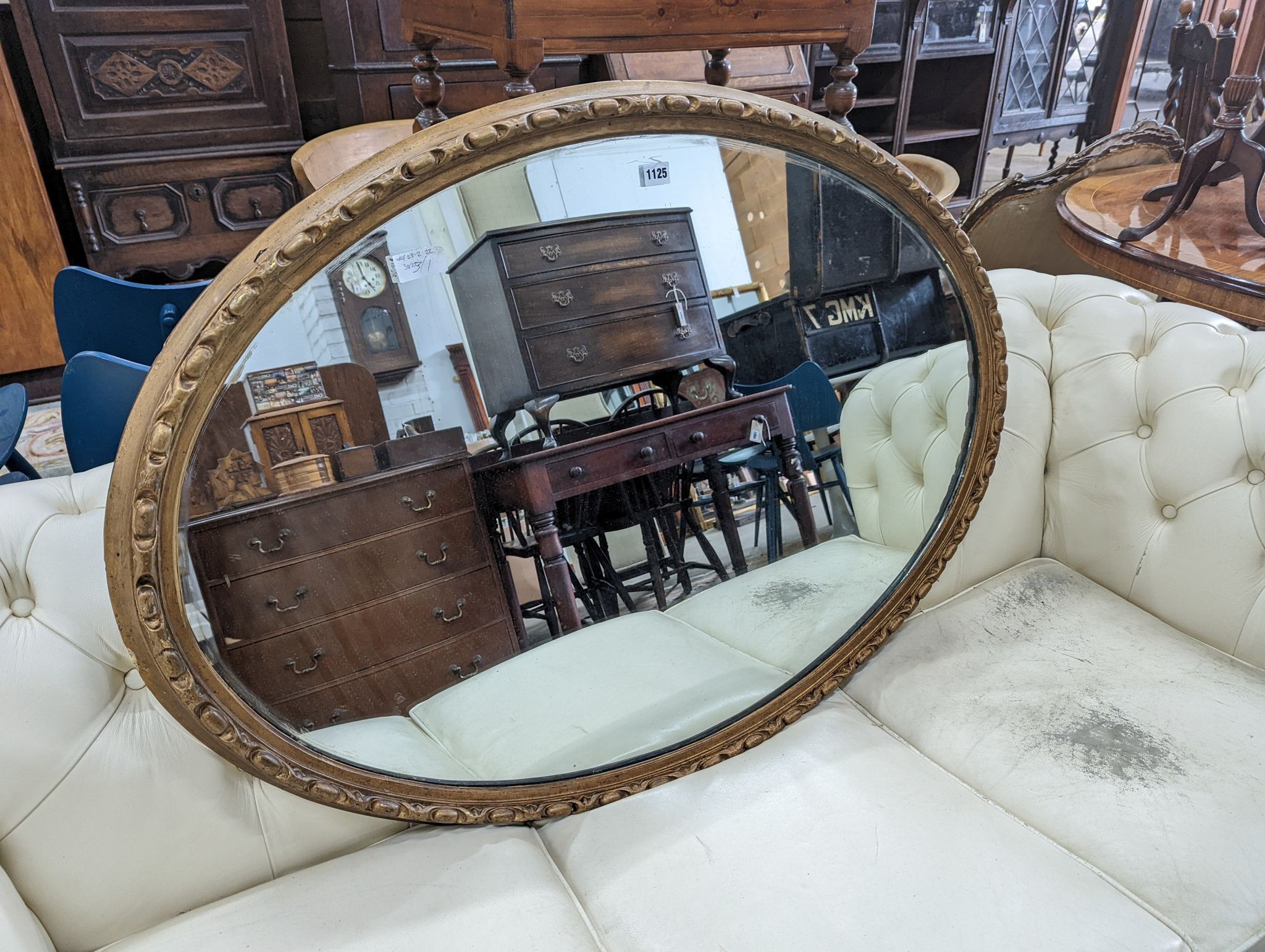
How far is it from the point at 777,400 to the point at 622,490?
21cm

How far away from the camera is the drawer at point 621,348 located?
0.76 meters

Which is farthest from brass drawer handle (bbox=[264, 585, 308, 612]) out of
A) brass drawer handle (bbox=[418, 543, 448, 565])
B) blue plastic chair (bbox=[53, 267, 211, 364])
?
blue plastic chair (bbox=[53, 267, 211, 364])

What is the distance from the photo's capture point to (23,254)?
6.72 ft

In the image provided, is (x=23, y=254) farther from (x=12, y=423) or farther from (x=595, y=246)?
(x=595, y=246)

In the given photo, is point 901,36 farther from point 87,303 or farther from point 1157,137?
point 87,303

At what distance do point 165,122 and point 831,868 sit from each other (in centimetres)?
220

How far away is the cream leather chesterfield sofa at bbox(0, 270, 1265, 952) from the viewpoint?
2.24 feet

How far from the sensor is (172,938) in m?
0.69

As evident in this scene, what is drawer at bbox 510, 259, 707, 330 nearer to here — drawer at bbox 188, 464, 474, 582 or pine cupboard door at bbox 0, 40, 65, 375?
drawer at bbox 188, 464, 474, 582

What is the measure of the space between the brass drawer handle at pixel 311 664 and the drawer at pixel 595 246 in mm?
380

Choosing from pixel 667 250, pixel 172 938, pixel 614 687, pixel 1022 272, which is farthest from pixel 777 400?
pixel 172 938

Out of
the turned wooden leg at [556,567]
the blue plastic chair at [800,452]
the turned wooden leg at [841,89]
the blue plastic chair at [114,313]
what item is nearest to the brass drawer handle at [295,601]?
the turned wooden leg at [556,567]

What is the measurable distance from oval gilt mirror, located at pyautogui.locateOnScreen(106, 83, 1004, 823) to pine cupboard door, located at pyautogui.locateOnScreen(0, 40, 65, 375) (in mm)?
1904

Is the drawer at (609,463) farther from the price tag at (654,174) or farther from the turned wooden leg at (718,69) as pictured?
the turned wooden leg at (718,69)
